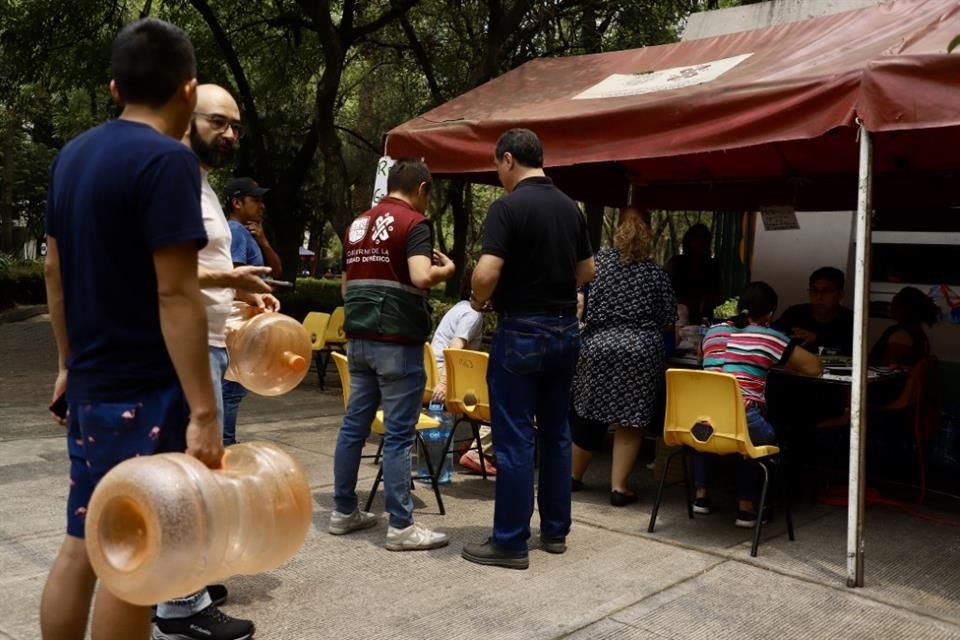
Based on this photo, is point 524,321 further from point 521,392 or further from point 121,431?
point 121,431

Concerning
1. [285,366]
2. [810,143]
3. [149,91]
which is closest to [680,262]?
[810,143]

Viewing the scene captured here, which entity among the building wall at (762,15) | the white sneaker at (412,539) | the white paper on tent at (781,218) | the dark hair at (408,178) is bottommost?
the white sneaker at (412,539)

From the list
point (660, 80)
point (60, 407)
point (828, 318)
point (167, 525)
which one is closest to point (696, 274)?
point (828, 318)

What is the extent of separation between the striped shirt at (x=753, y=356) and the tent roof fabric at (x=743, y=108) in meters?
1.08

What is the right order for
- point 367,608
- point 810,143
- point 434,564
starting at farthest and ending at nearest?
point 810,143 < point 434,564 < point 367,608

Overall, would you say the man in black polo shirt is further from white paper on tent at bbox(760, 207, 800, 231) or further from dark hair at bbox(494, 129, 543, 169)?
white paper on tent at bbox(760, 207, 800, 231)

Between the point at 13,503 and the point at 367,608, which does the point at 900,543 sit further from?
the point at 13,503

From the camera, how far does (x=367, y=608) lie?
3859 mm

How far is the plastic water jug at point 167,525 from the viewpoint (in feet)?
7.53

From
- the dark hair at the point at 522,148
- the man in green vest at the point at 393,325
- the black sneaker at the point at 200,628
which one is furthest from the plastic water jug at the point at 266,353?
the dark hair at the point at 522,148

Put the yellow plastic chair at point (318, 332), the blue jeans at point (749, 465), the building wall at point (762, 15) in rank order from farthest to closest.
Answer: the yellow plastic chair at point (318, 332), the building wall at point (762, 15), the blue jeans at point (749, 465)

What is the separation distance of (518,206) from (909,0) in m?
3.20

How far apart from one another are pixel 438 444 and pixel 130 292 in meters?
3.77

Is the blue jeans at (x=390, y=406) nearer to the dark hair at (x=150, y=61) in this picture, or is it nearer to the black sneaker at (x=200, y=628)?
the black sneaker at (x=200, y=628)
